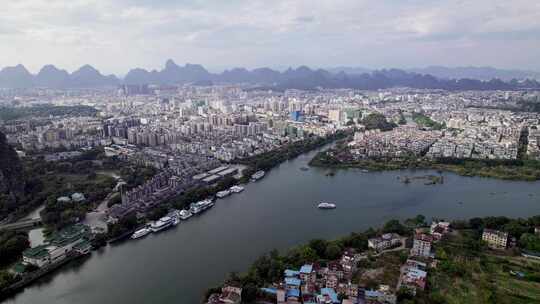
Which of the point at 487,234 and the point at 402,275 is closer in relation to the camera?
the point at 402,275

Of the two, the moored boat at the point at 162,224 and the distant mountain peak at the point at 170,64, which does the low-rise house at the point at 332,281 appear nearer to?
the moored boat at the point at 162,224

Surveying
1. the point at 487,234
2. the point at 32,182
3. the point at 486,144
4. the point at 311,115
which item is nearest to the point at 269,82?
the point at 311,115

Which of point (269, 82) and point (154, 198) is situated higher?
point (269, 82)

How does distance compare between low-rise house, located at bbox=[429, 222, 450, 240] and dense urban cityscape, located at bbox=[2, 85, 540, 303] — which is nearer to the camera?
dense urban cityscape, located at bbox=[2, 85, 540, 303]

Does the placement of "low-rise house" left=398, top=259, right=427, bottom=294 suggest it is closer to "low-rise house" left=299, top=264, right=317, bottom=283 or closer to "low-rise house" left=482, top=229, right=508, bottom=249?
"low-rise house" left=299, top=264, right=317, bottom=283

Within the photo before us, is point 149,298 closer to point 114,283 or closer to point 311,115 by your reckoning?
point 114,283

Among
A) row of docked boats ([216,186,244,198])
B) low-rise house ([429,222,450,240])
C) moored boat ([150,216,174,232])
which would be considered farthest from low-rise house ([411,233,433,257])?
row of docked boats ([216,186,244,198])

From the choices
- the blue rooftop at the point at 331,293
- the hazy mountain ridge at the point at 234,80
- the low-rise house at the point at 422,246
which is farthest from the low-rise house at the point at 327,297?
the hazy mountain ridge at the point at 234,80

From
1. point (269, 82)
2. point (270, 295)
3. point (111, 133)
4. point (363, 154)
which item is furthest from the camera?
point (269, 82)
